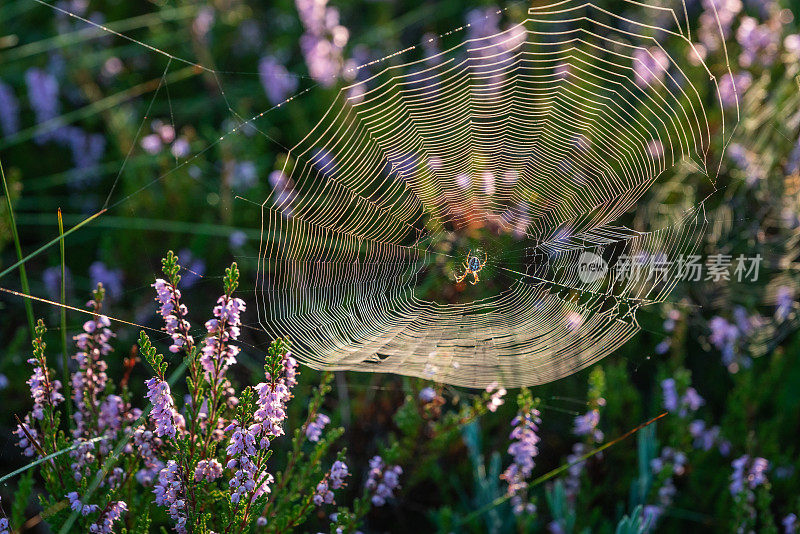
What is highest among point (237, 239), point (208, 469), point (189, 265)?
point (237, 239)

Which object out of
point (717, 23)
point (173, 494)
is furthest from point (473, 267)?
point (173, 494)

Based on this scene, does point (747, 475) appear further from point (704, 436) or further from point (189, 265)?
point (189, 265)

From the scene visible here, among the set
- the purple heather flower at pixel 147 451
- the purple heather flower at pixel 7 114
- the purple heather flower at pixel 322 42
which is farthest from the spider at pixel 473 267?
the purple heather flower at pixel 7 114

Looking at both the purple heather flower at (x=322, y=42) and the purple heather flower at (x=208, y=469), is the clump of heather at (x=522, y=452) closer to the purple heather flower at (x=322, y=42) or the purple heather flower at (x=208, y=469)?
the purple heather flower at (x=208, y=469)

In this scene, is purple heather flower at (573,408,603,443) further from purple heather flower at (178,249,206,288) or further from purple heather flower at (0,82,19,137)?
purple heather flower at (0,82,19,137)

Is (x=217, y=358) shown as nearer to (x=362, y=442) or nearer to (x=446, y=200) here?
(x=362, y=442)

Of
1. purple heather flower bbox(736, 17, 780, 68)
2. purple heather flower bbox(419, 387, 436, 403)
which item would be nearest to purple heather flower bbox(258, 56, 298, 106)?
purple heather flower bbox(419, 387, 436, 403)
